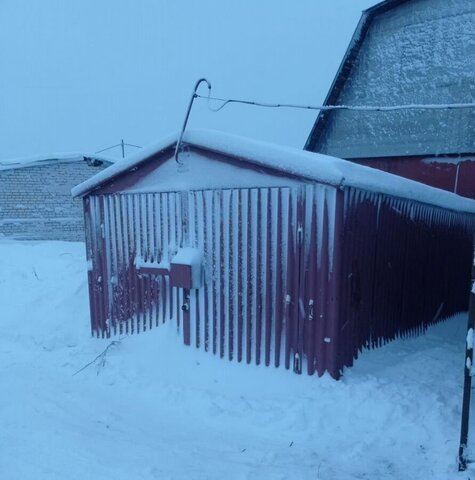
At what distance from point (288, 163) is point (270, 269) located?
48.9 inches

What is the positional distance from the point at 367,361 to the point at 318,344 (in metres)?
0.91

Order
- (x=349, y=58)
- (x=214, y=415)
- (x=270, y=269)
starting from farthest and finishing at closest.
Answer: (x=349, y=58), (x=270, y=269), (x=214, y=415)

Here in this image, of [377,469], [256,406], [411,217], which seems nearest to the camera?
[377,469]

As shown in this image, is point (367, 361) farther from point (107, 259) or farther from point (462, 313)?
point (462, 313)

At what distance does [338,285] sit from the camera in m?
4.66

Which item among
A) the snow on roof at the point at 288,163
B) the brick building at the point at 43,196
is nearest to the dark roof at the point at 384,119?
the snow on roof at the point at 288,163

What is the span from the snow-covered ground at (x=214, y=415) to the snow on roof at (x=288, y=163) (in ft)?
7.08

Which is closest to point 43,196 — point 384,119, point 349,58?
point 349,58

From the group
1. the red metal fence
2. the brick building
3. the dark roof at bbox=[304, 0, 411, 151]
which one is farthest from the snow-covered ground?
the brick building

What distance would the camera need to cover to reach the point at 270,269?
504 centimetres

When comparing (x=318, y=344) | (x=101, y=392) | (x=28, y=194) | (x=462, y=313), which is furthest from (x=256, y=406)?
(x=28, y=194)

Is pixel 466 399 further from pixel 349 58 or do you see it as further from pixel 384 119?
pixel 349 58

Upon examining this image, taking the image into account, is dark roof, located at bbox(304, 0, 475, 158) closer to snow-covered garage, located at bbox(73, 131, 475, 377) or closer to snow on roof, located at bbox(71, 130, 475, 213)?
snow-covered garage, located at bbox(73, 131, 475, 377)

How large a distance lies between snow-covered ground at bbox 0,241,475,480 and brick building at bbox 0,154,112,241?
382 inches
